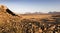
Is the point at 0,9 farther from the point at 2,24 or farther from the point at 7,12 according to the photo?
the point at 2,24

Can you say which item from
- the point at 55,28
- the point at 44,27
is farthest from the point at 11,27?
the point at 55,28

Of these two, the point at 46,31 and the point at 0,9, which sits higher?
the point at 0,9

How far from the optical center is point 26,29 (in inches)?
406

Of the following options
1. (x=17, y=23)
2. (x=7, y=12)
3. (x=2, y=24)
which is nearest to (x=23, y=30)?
(x=17, y=23)

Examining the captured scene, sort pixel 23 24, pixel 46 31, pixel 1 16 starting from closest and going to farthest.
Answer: pixel 46 31, pixel 23 24, pixel 1 16

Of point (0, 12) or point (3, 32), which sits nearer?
point (3, 32)

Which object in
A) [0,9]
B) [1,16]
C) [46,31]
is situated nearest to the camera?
[46,31]

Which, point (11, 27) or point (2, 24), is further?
point (2, 24)

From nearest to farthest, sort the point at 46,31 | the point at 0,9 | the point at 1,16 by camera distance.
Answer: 1. the point at 46,31
2. the point at 1,16
3. the point at 0,9

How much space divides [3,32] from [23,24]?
1.42 m

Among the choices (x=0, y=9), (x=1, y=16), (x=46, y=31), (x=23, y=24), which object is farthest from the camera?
(x=0, y=9)

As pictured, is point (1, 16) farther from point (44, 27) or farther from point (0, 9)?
point (44, 27)

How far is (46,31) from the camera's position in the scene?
398 inches

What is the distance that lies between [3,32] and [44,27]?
253 cm
